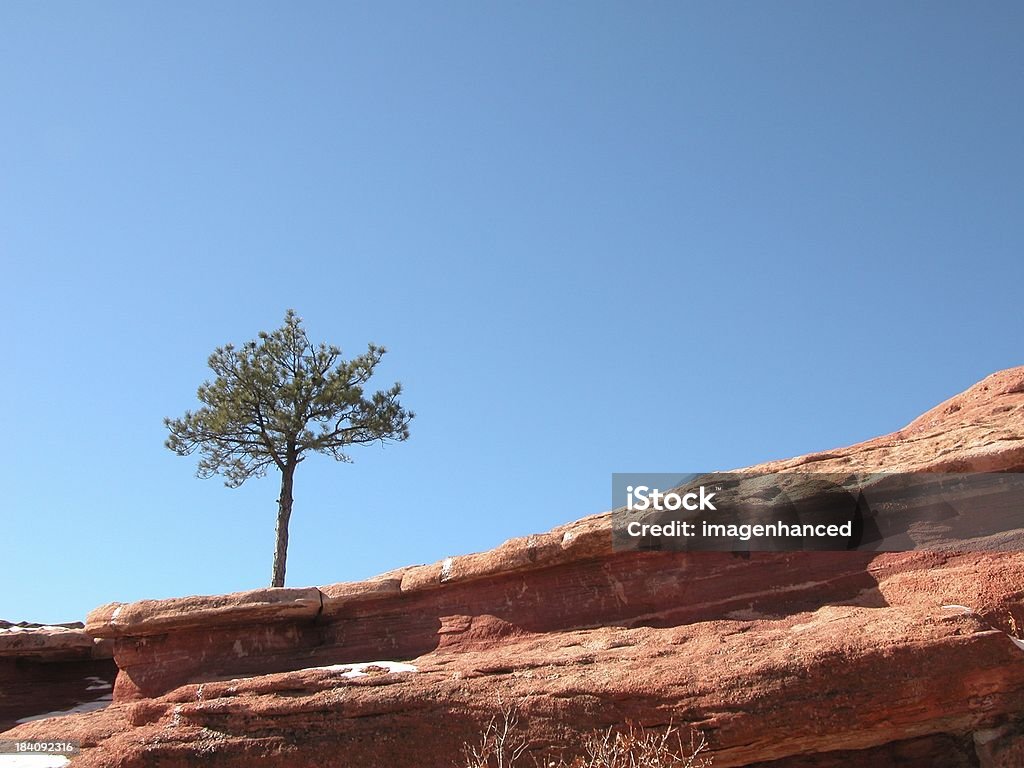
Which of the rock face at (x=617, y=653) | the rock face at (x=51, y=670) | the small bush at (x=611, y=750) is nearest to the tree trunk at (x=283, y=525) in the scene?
the rock face at (x=51, y=670)

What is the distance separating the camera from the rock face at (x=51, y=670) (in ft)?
55.8

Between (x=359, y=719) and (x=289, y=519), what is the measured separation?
42.8 feet

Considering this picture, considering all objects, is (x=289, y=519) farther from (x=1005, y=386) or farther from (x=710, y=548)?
(x=1005, y=386)

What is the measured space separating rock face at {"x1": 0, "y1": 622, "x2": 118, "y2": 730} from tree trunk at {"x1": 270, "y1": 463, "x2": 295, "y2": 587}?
4.82 metres

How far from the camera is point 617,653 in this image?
11.6 m

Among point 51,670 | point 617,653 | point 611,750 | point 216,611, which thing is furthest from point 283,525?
point 611,750

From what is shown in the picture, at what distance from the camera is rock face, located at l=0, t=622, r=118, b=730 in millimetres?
17000

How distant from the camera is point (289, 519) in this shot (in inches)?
927

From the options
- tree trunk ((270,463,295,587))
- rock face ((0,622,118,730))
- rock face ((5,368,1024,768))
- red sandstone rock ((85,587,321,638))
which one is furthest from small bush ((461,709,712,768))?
tree trunk ((270,463,295,587))

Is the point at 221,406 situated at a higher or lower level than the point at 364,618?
higher

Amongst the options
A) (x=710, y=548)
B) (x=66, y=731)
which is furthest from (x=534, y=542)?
(x=66, y=731)

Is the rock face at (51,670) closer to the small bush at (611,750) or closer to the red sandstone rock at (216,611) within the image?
the red sandstone rock at (216,611)

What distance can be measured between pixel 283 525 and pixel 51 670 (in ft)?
21.3

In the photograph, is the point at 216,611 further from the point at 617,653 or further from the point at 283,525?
the point at 283,525
